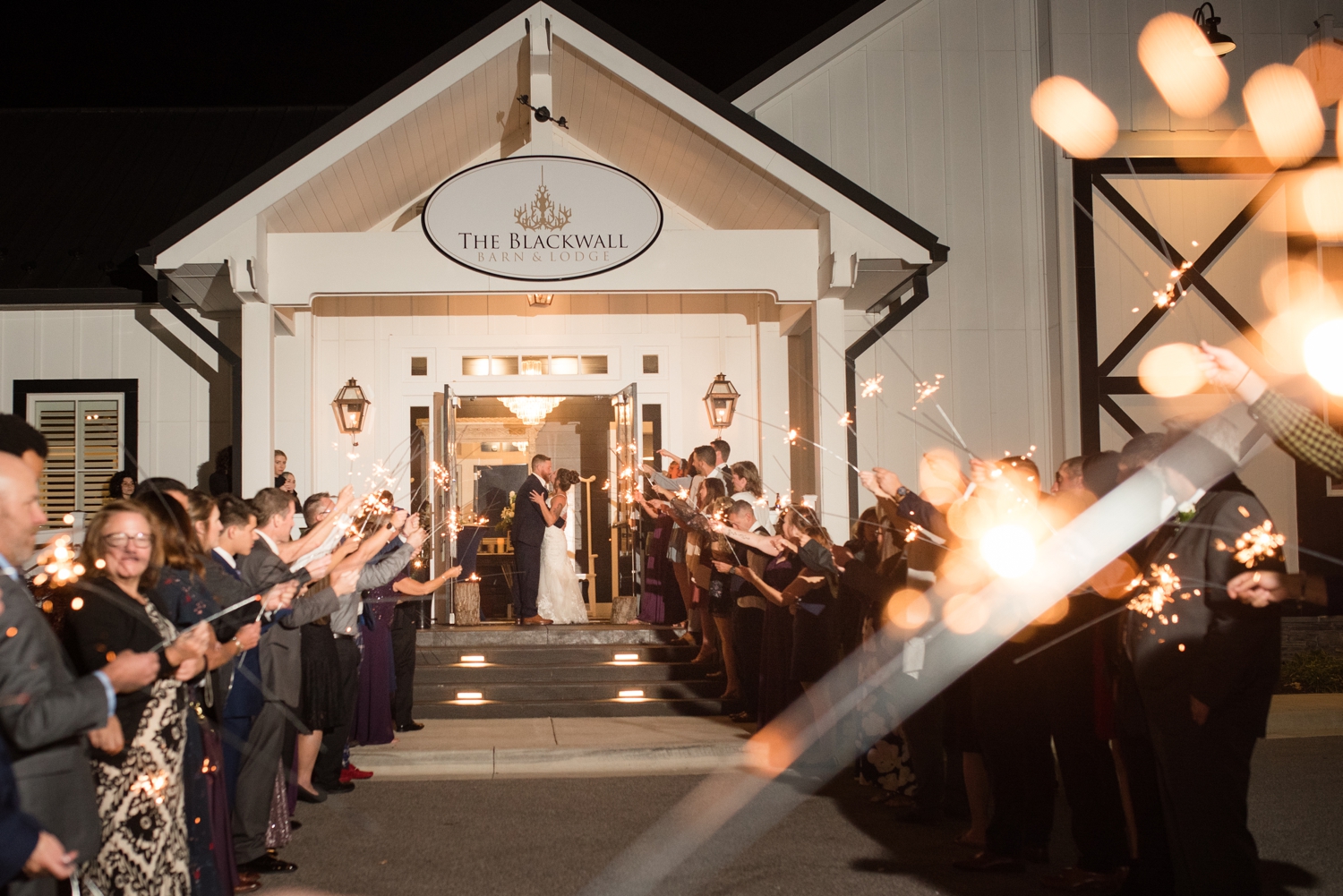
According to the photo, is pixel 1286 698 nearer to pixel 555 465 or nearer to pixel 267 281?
pixel 267 281

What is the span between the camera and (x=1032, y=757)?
5.36m

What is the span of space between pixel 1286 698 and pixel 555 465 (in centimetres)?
1161

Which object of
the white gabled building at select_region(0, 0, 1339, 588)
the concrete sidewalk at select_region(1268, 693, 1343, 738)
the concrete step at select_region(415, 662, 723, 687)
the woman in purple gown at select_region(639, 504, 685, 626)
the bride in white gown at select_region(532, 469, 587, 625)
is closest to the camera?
the concrete sidewalk at select_region(1268, 693, 1343, 738)

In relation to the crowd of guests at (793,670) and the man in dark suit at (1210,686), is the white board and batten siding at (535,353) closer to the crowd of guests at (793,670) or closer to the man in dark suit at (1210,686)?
the crowd of guests at (793,670)

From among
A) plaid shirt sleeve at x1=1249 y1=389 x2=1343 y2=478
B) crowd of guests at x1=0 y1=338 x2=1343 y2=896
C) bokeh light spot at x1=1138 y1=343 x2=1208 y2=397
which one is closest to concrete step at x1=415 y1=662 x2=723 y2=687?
crowd of guests at x1=0 y1=338 x2=1343 y2=896

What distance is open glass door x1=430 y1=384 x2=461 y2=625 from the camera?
11.6 m

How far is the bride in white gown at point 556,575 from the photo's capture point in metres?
11.8

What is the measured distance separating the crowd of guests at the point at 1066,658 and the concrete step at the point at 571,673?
3.69 ft

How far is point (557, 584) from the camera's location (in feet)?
Answer: 38.8

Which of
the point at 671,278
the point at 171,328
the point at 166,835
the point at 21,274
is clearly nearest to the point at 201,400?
the point at 171,328

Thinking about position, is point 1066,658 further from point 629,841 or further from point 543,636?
point 543,636

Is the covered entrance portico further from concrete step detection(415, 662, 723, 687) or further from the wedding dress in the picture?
concrete step detection(415, 662, 723, 687)

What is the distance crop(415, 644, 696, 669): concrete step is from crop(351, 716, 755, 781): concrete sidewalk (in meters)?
1.77

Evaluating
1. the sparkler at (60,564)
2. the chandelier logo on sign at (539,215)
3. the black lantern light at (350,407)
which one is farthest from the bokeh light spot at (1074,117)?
the sparkler at (60,564)
